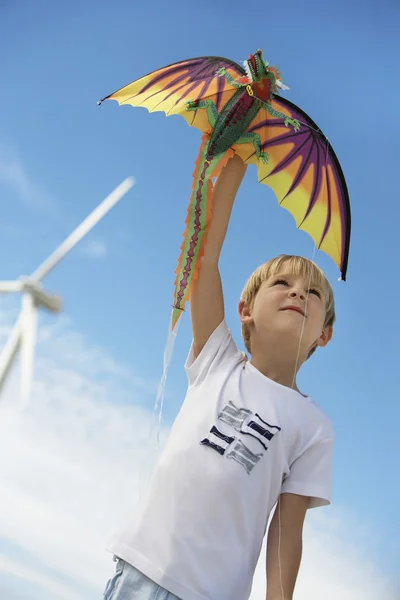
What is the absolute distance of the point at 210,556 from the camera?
2.35m

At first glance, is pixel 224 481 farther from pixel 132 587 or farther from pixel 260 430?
pixel 132 587

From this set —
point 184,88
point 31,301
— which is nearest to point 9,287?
point 31,301

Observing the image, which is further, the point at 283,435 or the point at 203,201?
the point at 203,201

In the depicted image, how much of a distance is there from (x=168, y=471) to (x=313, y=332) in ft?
3.12

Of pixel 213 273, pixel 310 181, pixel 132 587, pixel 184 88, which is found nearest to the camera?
pixel 132 587

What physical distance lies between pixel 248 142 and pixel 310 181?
51 cm

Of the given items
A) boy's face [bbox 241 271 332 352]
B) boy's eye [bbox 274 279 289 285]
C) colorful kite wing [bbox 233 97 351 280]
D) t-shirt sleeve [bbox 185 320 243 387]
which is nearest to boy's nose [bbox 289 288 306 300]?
boy's face [bbox 241 271 332 352]

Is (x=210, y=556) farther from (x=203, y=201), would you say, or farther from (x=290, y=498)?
(x=203, y=201)

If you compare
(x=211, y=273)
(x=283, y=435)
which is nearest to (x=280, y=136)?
(x=211, y=273)

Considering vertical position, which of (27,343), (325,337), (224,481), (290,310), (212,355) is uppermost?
(27,343)

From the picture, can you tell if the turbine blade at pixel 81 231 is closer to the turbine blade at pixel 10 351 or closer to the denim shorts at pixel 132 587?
the turbine blade at pixel 10 351

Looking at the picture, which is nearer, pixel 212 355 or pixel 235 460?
pixel 235 460

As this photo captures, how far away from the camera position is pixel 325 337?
3.21 meters

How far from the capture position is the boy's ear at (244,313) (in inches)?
123
